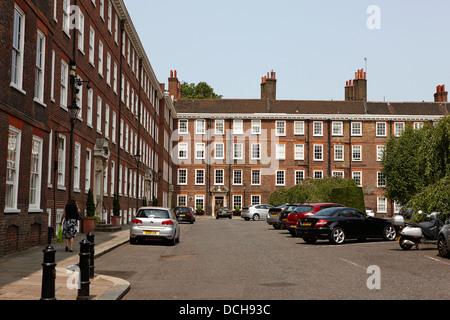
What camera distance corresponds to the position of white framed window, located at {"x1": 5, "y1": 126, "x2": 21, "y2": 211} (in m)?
15.5

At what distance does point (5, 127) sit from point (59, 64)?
817cm

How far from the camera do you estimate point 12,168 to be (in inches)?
621

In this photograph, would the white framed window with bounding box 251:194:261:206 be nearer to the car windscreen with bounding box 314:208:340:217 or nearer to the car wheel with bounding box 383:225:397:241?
the car wheel with bounding box 383:225:397:241

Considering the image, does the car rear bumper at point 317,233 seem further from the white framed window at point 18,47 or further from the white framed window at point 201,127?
the white framed window at point 201,127

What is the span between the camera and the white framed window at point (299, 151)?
67.0 metres

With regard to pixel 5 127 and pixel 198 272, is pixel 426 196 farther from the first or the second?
pixel 5 127

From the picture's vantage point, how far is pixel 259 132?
221 feet

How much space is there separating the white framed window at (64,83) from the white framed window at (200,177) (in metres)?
44.7

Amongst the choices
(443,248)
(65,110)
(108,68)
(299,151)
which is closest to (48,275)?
(443,248)

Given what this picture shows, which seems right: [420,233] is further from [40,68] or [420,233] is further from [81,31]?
[81,31]

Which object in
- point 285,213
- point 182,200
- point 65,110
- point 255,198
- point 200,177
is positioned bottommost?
point 285,213

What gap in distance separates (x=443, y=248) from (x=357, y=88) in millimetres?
58973

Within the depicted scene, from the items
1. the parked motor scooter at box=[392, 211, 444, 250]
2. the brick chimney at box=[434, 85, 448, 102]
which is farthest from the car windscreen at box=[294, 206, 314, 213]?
the brick chimney at box=[434, 85, 448, 102]

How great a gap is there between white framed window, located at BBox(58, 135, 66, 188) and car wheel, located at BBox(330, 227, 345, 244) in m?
11.7
